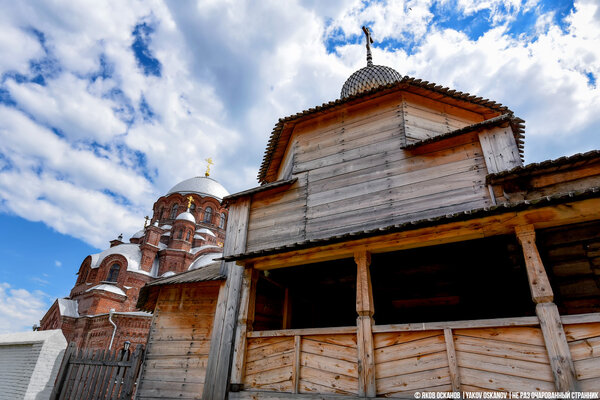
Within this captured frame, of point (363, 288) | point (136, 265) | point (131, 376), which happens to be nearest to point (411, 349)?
point (363, 288)

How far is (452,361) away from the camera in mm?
4219

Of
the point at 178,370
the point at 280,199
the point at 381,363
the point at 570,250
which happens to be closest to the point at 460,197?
the point at 570,250

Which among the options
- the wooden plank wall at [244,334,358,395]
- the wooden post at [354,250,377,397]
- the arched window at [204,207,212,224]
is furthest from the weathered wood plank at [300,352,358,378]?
the arched window at [204,207,212,224]

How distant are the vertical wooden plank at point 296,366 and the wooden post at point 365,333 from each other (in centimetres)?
105

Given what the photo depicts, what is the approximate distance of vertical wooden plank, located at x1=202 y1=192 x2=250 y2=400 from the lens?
6.60 metres

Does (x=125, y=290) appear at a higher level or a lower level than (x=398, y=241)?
higher

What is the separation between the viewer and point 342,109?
8.73m

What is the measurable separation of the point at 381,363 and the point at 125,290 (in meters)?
27.1

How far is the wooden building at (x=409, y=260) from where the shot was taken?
4121 mm

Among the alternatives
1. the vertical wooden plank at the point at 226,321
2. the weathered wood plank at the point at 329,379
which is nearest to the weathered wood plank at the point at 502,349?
the weathered wood plank at the point at 329,379

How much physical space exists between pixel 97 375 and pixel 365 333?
7.49 metres

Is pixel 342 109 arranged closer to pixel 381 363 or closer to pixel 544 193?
pixel 544 193

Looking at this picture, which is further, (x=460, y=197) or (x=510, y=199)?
(x=460, y=197)

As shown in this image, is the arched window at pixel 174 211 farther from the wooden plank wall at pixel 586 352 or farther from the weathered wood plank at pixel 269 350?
the wooden plank wall at pixel 586 352
